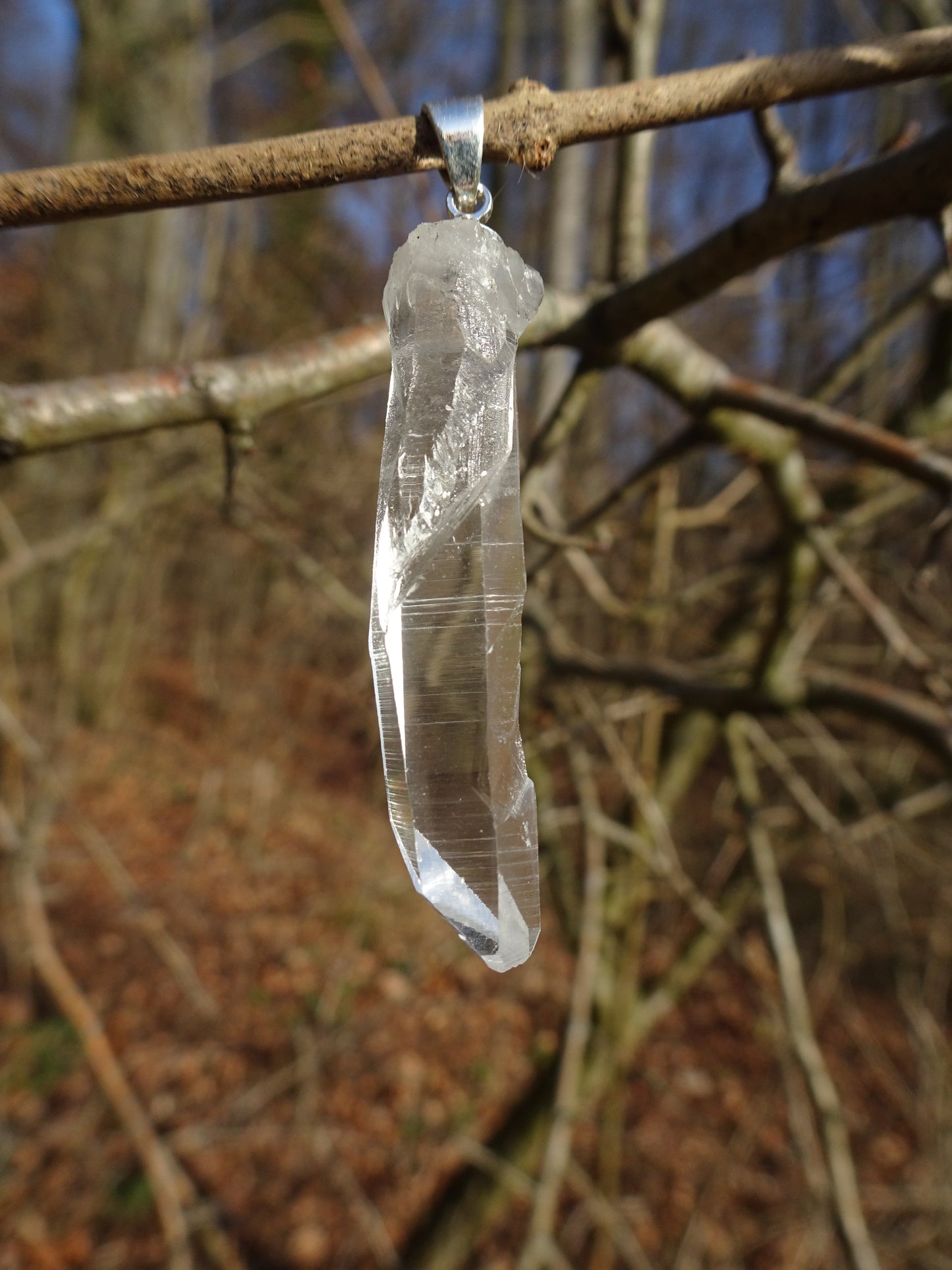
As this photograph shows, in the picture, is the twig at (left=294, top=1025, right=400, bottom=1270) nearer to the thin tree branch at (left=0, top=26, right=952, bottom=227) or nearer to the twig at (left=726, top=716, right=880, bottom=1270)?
the twig at (left=726, top=716, right=880, bottom=1270)

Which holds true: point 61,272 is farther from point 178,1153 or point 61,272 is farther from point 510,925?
point 510,925

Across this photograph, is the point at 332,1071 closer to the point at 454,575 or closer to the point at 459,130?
the point at 454,575

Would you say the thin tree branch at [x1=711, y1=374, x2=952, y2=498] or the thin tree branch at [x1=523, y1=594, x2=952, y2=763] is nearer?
the thin tree branch at [x1=711, y1=374, x2=952, y2=498]

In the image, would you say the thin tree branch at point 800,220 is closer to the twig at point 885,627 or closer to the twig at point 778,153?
the twig at point 778,153

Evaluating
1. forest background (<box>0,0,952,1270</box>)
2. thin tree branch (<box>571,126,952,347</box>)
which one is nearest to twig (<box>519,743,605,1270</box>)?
forest background (<box>0,0,952,1270</box>)

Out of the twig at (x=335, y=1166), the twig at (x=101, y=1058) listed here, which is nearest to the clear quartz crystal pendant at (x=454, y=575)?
the twig at (x=101, y=1058)

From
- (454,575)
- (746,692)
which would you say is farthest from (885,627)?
(454,575)
